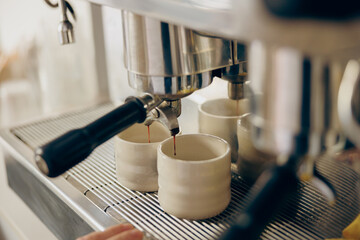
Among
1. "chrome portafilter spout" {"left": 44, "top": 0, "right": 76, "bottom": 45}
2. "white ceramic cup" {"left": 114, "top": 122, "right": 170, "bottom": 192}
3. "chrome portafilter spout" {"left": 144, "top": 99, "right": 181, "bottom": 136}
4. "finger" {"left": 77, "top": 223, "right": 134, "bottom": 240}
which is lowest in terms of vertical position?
"finger" {"left": 77, "top": 223, "right": 134, "bottom": 240}

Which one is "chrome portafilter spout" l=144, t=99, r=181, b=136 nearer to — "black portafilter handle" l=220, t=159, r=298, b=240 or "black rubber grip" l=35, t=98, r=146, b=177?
"black rubber grip" l=35, t=98, r=146, b=177

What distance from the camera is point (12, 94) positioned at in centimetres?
165

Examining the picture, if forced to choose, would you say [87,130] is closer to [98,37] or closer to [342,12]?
[342,12]

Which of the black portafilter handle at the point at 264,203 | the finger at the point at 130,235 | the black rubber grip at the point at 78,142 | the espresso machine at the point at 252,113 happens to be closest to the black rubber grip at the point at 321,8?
the espresso machine at the point at 252,113

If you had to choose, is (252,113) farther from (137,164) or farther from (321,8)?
(137,164)

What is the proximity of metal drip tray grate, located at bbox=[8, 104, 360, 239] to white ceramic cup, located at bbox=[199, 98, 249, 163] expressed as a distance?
2.3 inches

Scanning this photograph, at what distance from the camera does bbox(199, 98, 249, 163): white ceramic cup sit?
646 millimetres

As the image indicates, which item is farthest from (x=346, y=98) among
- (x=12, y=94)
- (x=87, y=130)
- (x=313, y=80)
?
(x=12, y=94)

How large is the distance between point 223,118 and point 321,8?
40 cm

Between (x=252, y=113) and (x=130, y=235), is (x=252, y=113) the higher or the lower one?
the higher one

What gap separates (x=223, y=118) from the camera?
0.65 m

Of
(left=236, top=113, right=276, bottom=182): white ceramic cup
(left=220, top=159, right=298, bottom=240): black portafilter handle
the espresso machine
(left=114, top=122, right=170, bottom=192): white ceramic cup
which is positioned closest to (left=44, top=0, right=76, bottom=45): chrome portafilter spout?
the espresso machine

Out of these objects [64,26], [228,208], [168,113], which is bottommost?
[228,208]

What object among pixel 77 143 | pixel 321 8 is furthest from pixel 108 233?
pixel 321 8
